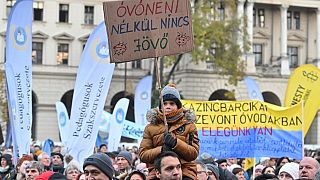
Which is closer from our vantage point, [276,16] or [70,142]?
[70,142]

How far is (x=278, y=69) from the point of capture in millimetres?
59312

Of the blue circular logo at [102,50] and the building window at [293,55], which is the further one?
the building window at [293,55]

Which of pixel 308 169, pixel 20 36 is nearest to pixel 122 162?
pixel 308 169

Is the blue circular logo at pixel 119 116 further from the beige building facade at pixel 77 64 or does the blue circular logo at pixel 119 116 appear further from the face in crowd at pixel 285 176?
the beige building facade at pixel 77 64

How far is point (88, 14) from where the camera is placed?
56.3 meters

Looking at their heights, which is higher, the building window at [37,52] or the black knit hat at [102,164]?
the building window at [37,52]

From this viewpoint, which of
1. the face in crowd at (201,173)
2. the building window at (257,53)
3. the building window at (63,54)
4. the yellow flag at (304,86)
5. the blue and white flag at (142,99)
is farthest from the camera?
the building window at (257,53)

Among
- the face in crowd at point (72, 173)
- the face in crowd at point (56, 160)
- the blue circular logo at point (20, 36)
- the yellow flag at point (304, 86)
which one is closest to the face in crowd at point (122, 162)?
the face in crowd at point (72, 173)

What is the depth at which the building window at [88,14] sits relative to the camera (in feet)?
184

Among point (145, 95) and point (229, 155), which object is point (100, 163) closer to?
point (229, 155)

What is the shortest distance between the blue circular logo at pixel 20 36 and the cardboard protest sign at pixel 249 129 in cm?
342

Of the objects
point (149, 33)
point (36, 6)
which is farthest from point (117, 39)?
point (36, 6)

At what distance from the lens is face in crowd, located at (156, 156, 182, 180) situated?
6391 mm

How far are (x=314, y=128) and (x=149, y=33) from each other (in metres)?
53.1
